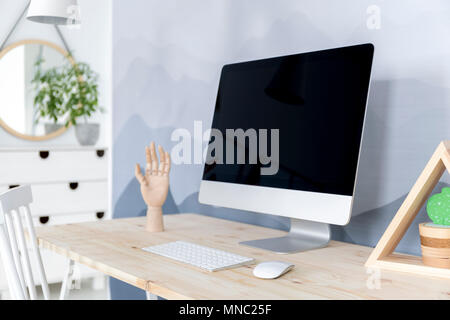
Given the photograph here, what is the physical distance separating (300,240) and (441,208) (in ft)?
1.47

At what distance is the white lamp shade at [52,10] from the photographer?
2135 mm

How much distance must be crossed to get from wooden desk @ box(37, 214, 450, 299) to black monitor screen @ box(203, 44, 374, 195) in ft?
0.61

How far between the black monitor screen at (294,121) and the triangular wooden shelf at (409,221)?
0.46ft

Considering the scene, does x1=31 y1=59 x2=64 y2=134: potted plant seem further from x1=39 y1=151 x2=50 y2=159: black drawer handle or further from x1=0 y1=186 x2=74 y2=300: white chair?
x1=0 y1=186 x2=74 y2=300: white chair

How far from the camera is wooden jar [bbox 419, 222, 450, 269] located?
1.15 metres

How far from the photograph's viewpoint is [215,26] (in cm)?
210

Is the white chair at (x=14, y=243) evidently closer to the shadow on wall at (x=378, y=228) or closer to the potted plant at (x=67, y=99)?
the shadow on wall at (x=378, y=228)

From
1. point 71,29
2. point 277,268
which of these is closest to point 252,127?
point 277,268

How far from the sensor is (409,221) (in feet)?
4.16

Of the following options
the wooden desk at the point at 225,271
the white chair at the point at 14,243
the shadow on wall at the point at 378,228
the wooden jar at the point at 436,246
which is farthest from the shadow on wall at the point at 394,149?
the white chair at the point at 14,243

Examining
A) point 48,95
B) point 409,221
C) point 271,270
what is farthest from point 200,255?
point 48,95
